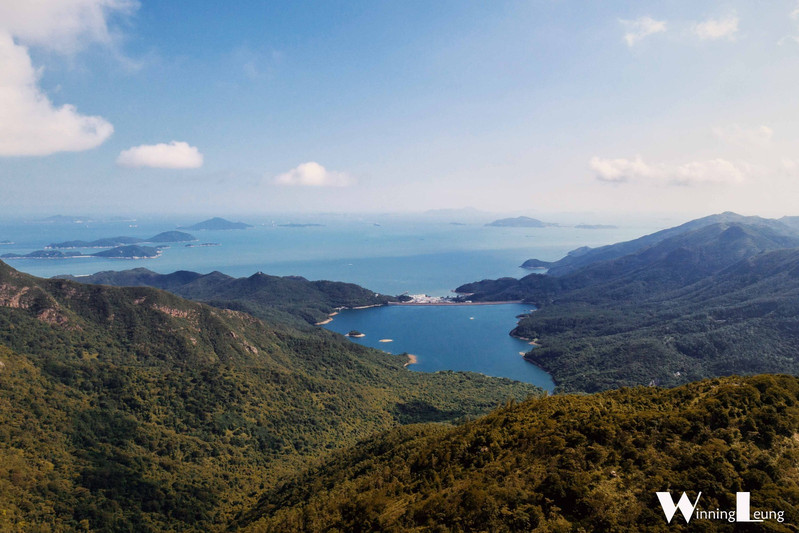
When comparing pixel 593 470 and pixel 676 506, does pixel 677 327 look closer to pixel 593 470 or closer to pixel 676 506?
pixel 593 470

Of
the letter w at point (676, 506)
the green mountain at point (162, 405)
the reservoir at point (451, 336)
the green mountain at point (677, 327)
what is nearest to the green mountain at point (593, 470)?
the letter w at point (676, 506)

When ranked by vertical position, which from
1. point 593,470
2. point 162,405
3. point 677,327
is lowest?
point 677,327

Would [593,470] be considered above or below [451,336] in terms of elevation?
above

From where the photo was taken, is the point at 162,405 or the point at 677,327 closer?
the point at 162,405

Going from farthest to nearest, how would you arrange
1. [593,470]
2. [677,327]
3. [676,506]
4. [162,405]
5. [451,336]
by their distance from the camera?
[451,336] < [677,327] < [162,405] < [593,470] < [676,506]

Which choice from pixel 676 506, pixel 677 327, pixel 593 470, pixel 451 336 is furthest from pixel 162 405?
pixel 677 327

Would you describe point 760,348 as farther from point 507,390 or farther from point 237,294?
point 237,294

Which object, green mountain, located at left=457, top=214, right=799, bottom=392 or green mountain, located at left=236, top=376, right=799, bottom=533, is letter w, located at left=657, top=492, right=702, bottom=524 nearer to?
green mountain, located at left=236, top=376, right=799, bottom=533
